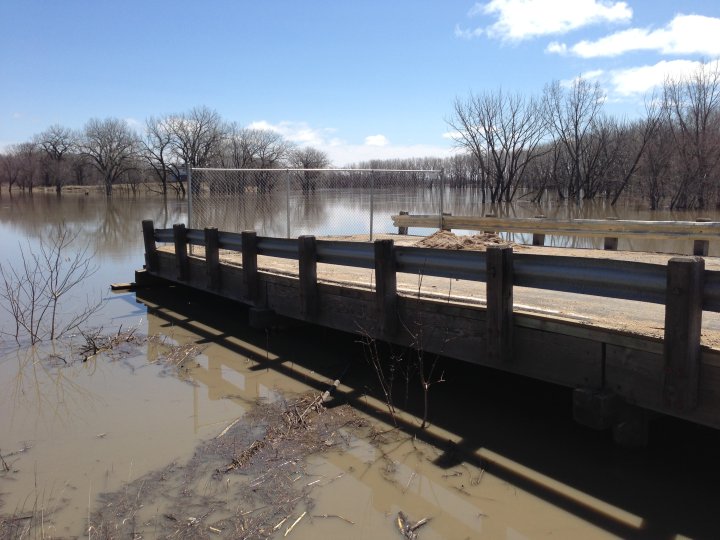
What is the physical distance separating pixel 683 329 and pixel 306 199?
40.2 ft

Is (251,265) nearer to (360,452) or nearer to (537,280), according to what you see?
(360,452)

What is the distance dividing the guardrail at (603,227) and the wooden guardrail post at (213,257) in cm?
615

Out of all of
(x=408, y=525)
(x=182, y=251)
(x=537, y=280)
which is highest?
(x=537, y=280)

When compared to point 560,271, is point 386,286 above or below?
below

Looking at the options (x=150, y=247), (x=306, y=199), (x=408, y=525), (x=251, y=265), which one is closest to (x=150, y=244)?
(x=150, y=247)

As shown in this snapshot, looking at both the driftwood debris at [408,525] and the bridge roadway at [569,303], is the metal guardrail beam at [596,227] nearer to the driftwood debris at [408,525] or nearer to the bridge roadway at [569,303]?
the bridge roadway at [569,303]

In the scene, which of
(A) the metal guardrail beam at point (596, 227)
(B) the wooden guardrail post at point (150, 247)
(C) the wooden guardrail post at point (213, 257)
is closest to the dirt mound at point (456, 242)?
(A) the metal guardrail beam at point (596, 227)

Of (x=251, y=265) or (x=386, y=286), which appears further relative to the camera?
(x=251, y=265)

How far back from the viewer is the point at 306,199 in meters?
15.5

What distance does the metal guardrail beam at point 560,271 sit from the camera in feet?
14.3

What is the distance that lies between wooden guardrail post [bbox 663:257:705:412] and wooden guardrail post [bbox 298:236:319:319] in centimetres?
447

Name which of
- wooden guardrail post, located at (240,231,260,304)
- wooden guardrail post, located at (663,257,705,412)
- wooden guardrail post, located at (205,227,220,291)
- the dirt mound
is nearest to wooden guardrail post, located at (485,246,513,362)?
wooden guardrail post, located at (663,257,705,412)

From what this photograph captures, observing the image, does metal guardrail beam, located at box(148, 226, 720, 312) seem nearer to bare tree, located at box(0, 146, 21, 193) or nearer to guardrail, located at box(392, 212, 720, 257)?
guardrail, located at box(392, 212, 720, 257)

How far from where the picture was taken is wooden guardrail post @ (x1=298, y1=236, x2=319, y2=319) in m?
7.62
